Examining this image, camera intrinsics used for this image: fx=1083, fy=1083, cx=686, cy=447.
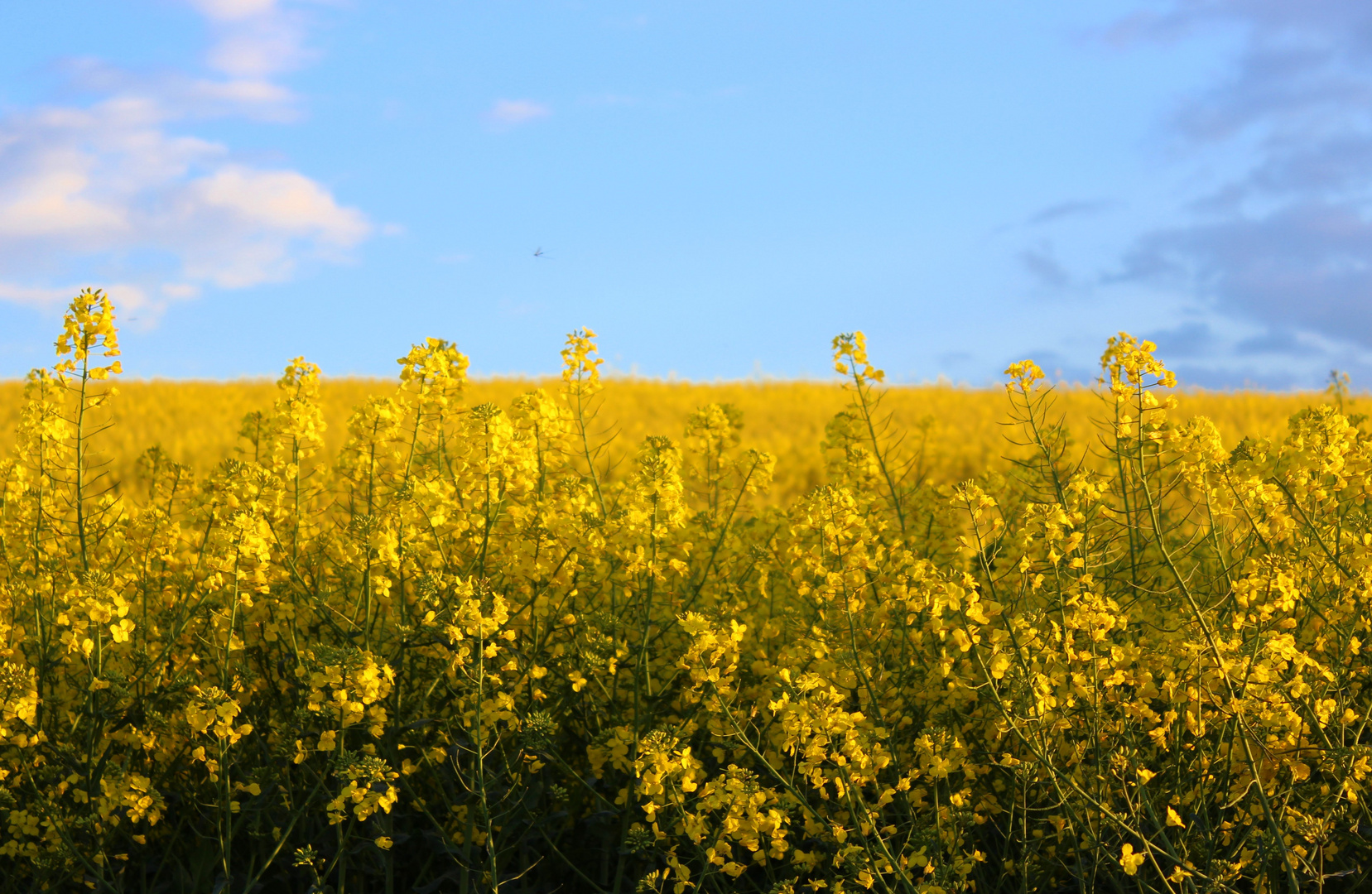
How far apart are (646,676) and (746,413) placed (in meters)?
21.4

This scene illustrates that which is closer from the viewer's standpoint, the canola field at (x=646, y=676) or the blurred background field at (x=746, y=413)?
the canola field at (x=646, y=676)

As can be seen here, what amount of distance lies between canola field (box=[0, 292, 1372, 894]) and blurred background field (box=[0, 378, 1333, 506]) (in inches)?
370

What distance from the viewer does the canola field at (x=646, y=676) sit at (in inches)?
128

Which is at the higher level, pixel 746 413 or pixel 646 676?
pixel 746 413

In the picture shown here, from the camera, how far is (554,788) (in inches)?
139

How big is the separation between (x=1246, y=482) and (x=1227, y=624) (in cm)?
51

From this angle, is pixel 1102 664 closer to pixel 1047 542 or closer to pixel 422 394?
pixel 1047 542

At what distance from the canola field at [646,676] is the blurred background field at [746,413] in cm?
939

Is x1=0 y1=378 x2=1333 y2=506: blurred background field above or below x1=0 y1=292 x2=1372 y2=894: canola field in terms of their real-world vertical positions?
above

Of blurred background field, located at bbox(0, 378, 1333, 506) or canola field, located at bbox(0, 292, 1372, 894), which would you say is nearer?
canola field, located at bbox(0, 292, 1372, 894)

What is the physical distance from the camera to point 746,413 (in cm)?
2514

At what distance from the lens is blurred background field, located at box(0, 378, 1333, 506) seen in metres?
17.4

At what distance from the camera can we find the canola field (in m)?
3.26

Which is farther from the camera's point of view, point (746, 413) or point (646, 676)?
point (746, 413)
